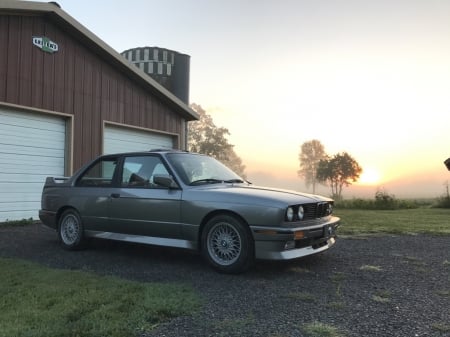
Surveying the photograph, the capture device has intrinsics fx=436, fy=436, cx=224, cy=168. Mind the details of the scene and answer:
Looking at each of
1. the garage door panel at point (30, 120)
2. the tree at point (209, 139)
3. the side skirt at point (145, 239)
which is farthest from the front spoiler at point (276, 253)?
the tree at point (209, 139)

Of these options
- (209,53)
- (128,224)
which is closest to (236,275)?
(128,224)

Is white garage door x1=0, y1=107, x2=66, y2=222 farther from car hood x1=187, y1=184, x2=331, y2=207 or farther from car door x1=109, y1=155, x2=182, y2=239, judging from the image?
car hood x1=187, y1=184, x2=331, y2=207

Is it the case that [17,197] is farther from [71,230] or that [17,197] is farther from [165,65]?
[165,65]

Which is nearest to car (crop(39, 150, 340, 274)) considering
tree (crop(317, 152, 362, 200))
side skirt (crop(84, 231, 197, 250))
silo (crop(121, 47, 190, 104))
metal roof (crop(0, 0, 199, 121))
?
side skirt (crop(84, 231, 197, 250))

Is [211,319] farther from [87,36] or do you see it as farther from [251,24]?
[251,24]

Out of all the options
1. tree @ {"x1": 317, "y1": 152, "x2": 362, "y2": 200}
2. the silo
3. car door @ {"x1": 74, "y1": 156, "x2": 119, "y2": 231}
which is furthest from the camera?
tree @ {"x1": 317, "y1": 152, "x2": 362, "y2": 200}

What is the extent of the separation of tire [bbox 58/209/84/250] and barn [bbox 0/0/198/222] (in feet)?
13.7

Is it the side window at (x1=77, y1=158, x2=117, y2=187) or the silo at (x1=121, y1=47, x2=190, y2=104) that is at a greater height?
the silo at (x1=121, y1=47, x2=190, y2=104)

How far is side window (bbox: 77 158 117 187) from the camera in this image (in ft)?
22.4

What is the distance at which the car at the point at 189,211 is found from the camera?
5168 mm

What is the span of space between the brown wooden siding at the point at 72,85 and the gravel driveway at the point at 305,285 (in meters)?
4.75

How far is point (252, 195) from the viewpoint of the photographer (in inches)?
210

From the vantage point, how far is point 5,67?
10.4 m

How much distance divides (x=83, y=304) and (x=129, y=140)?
1069 centimetres
